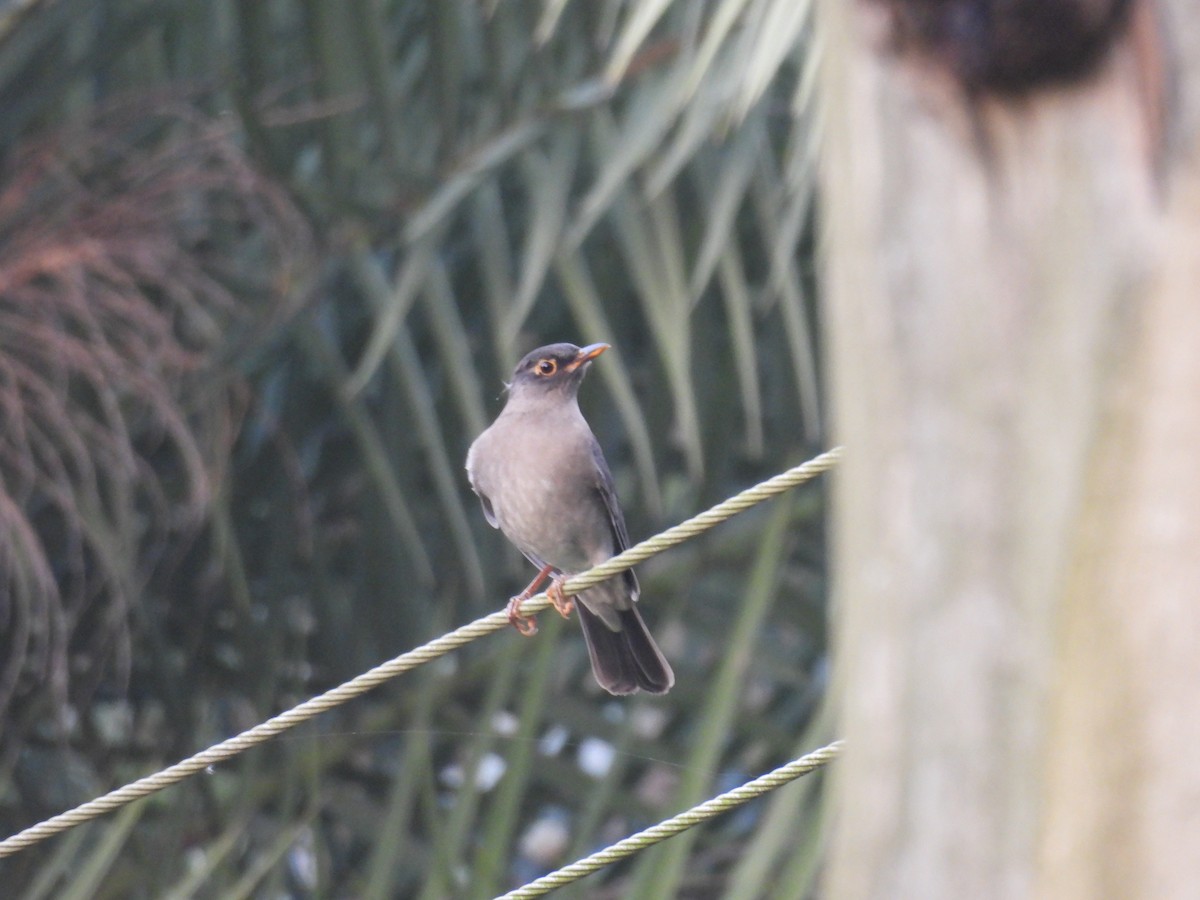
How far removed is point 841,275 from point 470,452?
4.30 meters

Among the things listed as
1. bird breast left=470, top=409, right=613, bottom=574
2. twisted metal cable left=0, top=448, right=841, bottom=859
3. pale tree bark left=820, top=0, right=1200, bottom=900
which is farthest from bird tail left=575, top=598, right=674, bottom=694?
pale tree bark left=820, top=0, right=1200, bottom=900

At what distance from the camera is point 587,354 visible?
217 inches

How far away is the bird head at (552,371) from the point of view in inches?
224

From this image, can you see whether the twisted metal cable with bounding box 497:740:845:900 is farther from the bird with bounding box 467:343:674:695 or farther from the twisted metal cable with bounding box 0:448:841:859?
the bird with bounding box 467:343:674:695

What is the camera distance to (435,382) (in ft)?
21.9

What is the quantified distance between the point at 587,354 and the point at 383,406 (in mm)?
988

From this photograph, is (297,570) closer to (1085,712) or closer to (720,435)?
(720,435)

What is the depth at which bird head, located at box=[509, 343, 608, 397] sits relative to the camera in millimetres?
5680

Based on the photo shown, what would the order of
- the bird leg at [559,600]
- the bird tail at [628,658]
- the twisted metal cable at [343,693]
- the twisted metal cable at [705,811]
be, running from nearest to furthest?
the twisted metal cable at [705,811]
the twisted metal cable at [343,693]
the bird leg at [559,600]
the bird tail at [628,658]

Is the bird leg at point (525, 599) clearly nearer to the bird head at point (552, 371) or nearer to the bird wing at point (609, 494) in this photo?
the bird wing at point (609, 494)

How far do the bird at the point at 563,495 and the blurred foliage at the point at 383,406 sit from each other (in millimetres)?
145

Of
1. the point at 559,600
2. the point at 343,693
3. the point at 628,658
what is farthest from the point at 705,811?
the point at 628,658

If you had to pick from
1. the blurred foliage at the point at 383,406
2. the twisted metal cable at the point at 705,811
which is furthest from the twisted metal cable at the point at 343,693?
the blurred foliage at the point at 383,406

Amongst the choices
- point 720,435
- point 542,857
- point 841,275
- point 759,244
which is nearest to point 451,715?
point 542,857
